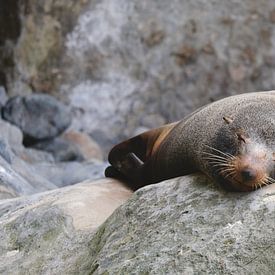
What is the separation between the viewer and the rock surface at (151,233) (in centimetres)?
287

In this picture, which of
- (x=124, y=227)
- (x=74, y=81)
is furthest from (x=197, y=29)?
(x=124, y=227)

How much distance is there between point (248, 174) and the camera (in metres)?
3.25

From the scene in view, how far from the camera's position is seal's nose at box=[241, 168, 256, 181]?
10.6 feet

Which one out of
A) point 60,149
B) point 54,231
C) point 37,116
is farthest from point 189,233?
point 37,116

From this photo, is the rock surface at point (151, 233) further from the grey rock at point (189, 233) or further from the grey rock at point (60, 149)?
the grey rock at point (60, 149)

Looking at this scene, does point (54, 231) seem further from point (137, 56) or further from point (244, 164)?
point (137, 56)

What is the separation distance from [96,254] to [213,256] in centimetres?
64

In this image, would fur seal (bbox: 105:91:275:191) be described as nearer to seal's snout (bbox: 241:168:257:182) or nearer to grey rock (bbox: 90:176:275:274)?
seal's snout (bbox: 241:168:257:182)

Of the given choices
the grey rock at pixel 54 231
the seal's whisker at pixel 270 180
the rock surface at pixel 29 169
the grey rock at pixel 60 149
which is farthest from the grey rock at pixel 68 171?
the seal's whisker at pixel 270 180

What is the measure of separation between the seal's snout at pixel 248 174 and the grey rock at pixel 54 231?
0.73m

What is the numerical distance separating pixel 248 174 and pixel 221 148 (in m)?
0.45

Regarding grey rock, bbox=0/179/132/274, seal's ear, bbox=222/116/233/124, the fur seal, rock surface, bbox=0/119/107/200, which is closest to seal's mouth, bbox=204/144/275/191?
the fur seal

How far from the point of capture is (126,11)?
10086 mm

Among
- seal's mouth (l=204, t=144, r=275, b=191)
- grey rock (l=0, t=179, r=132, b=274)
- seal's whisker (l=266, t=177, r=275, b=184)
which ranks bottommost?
grey rock (l=0, t=179, r=132, b=274)
